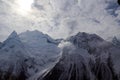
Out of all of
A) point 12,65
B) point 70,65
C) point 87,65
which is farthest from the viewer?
point 12,65

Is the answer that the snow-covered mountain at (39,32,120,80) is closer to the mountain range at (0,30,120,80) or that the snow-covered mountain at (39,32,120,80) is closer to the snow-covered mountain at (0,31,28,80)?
the mountain range at (0,30,120,80)

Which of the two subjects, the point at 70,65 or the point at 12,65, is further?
the point at 12,65

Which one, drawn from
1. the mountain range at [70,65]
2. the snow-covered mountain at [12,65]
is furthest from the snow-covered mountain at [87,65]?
the snow-covered mountain at [12,65]

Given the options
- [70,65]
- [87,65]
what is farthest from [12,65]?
[87,65]

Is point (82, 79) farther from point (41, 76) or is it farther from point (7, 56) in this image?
point (7, 56)

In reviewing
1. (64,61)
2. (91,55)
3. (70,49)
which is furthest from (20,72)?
(91,55)

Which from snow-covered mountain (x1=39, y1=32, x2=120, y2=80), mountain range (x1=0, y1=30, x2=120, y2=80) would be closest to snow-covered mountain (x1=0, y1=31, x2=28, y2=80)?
mountain range (x1=0, y1=30, x2=120, y2=80)

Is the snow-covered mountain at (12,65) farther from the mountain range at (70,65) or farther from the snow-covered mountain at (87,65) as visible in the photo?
the snow-covered mountain at (87,65)

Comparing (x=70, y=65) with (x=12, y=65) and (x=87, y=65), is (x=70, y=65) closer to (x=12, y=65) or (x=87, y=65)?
(x=87, y=65)
